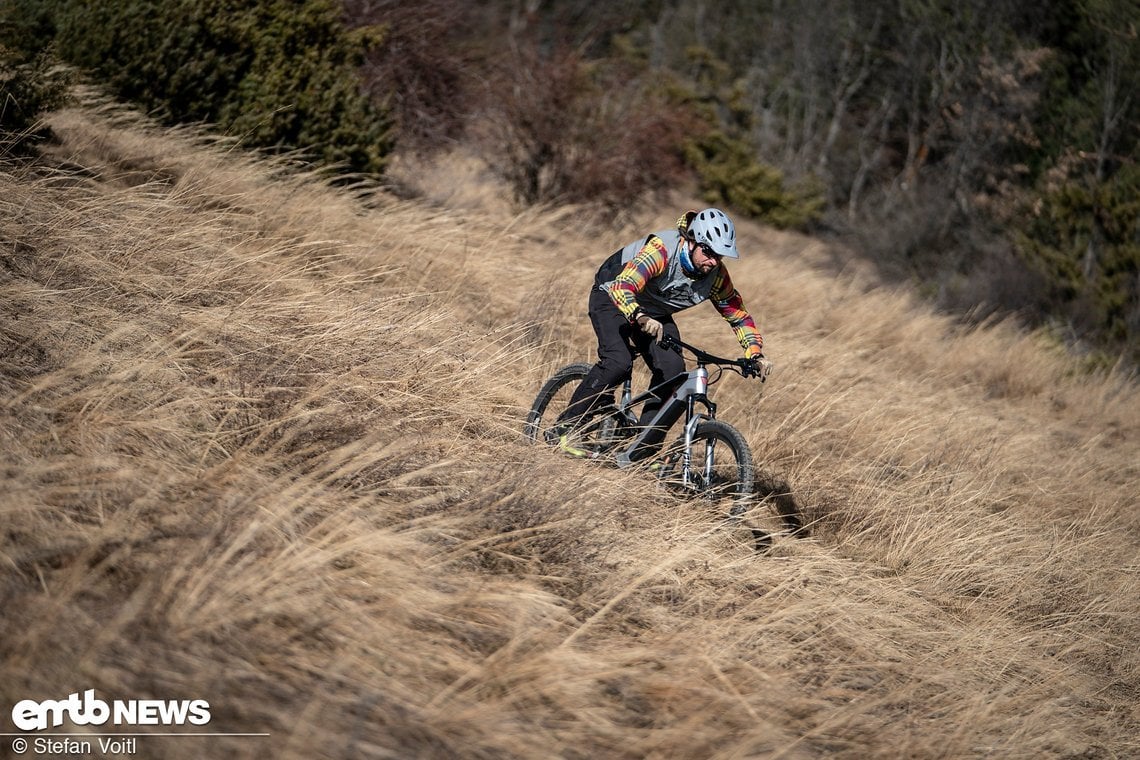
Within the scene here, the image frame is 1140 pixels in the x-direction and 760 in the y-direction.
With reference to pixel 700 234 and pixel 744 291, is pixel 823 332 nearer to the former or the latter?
pixel 744 291

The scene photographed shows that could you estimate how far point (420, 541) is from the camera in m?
4.20

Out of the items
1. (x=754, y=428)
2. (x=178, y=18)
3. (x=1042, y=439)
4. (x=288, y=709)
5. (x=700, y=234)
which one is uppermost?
(x=178, y=18)

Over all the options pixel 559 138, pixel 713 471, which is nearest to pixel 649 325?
pixel 713 471

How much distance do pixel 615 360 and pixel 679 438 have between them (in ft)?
1.95

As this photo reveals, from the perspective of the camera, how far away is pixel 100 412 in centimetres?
433

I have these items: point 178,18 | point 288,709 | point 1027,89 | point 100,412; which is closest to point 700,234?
point 100,412

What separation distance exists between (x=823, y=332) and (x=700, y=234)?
6.23 metres

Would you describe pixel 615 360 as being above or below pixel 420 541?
above

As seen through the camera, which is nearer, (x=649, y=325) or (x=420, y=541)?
(x=420, y=541)

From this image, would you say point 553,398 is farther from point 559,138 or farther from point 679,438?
point 559,138

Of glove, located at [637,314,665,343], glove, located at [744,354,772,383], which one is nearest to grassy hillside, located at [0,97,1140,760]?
glove, located at [637,314,665,343]

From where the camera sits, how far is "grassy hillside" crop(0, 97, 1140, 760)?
10.8 ft

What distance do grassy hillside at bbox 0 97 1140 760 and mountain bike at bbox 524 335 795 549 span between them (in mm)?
251

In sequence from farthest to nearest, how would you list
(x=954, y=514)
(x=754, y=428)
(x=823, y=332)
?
(x=823, y=332), (x=754, y=428), (x=954, y=514)
